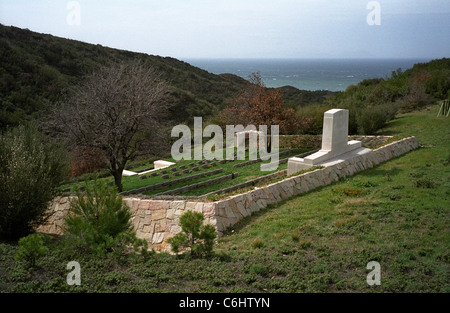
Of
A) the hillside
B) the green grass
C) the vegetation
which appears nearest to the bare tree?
the green grass

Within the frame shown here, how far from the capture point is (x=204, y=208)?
8.56 m

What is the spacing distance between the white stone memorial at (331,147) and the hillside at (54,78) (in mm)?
8891

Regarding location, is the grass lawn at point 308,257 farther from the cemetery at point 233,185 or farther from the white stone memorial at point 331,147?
the white stone memorial at point 331,147

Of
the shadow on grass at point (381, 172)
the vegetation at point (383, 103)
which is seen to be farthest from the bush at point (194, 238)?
the vegetation at point (383, 103)

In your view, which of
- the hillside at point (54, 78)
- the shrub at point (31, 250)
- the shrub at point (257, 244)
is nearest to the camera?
the shrub at point (31, 250)

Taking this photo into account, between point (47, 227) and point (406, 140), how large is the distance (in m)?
14.7

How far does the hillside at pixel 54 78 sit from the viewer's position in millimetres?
29328

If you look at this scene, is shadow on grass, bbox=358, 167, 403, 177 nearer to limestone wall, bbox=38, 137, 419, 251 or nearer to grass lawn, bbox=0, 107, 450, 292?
limestone wall, bbox=38, 137, 419, 251

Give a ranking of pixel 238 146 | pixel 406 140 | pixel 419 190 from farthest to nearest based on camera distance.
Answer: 1. pixel 238 146
2. pixel 406 140
3. pixel 419 190

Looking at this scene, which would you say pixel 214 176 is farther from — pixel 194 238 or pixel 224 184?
pixel 194 238

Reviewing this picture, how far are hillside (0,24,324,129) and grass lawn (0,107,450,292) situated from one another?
1257 cm
